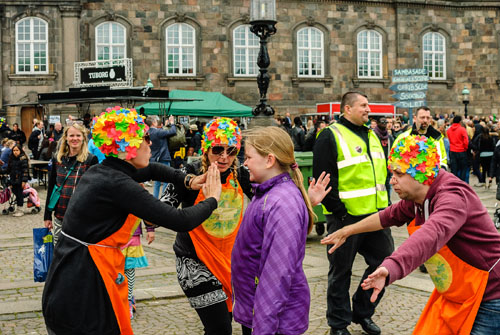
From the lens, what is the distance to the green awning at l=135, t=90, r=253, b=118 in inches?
917

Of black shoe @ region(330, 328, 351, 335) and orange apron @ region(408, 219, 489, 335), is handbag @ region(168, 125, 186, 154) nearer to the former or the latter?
black shoe @ region(330, 328, 351, 335)

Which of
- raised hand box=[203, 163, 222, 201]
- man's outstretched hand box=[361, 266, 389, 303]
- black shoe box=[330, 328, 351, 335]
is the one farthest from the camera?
black shoe box=[330, 328, 351, 335]

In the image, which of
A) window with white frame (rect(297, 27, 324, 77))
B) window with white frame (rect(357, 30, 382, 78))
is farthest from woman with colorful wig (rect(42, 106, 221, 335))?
window with white frame (rect(357, 30, 382, 78))

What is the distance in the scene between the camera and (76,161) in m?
6.86

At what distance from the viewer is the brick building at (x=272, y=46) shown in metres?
29.0

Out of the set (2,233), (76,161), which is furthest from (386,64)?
(76,161)

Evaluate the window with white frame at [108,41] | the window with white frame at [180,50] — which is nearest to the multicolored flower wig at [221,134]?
the window with white frame at [108,41]

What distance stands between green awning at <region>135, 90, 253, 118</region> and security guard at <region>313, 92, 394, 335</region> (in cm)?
1694

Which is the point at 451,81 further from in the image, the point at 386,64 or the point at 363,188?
the point at 363,188

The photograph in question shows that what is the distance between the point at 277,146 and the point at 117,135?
0.90 m

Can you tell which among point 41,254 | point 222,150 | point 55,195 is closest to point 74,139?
A: point 55,195

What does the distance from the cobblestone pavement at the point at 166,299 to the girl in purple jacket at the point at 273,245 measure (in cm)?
232

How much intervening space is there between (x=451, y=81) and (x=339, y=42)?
21.6ft

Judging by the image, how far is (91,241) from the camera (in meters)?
3.61
